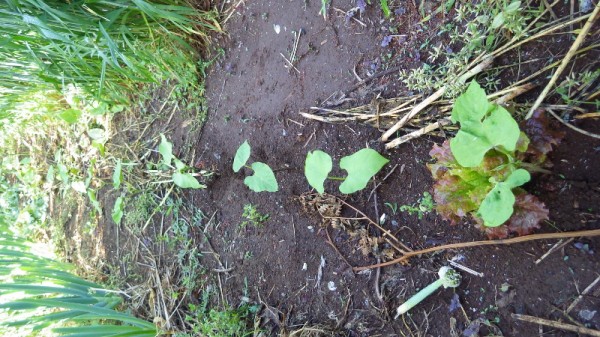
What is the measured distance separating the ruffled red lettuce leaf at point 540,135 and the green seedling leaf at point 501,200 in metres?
0.09

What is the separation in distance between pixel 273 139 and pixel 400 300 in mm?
699

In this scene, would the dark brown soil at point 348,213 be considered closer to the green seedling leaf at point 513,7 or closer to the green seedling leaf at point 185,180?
the green seedling leaf at point 185,180

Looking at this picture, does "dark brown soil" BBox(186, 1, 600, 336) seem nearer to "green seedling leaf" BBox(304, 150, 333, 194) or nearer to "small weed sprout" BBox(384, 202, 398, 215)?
"small weed sprout" BBox(384, 202, 398, 215)

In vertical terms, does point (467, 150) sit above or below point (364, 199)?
above

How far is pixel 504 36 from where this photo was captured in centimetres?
109

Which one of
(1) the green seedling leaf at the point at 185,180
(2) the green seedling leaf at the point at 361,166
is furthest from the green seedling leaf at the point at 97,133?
(2) the green seedling leaf at the point at 361,166

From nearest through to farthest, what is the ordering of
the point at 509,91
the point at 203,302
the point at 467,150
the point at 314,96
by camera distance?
the point at 467,150, the point at 509,91, the point at 314,96, the point at 203,302

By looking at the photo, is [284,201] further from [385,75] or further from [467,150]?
[467,150]

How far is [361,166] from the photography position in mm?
1206

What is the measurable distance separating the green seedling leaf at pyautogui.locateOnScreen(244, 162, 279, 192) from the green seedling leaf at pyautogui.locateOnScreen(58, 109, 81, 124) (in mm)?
1244

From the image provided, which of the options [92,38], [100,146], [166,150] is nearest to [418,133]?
[166,150]

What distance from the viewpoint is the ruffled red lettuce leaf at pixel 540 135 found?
94cm

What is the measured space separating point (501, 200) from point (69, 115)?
205 centimetres

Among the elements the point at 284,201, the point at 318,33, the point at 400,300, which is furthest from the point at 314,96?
the point at 400,300
